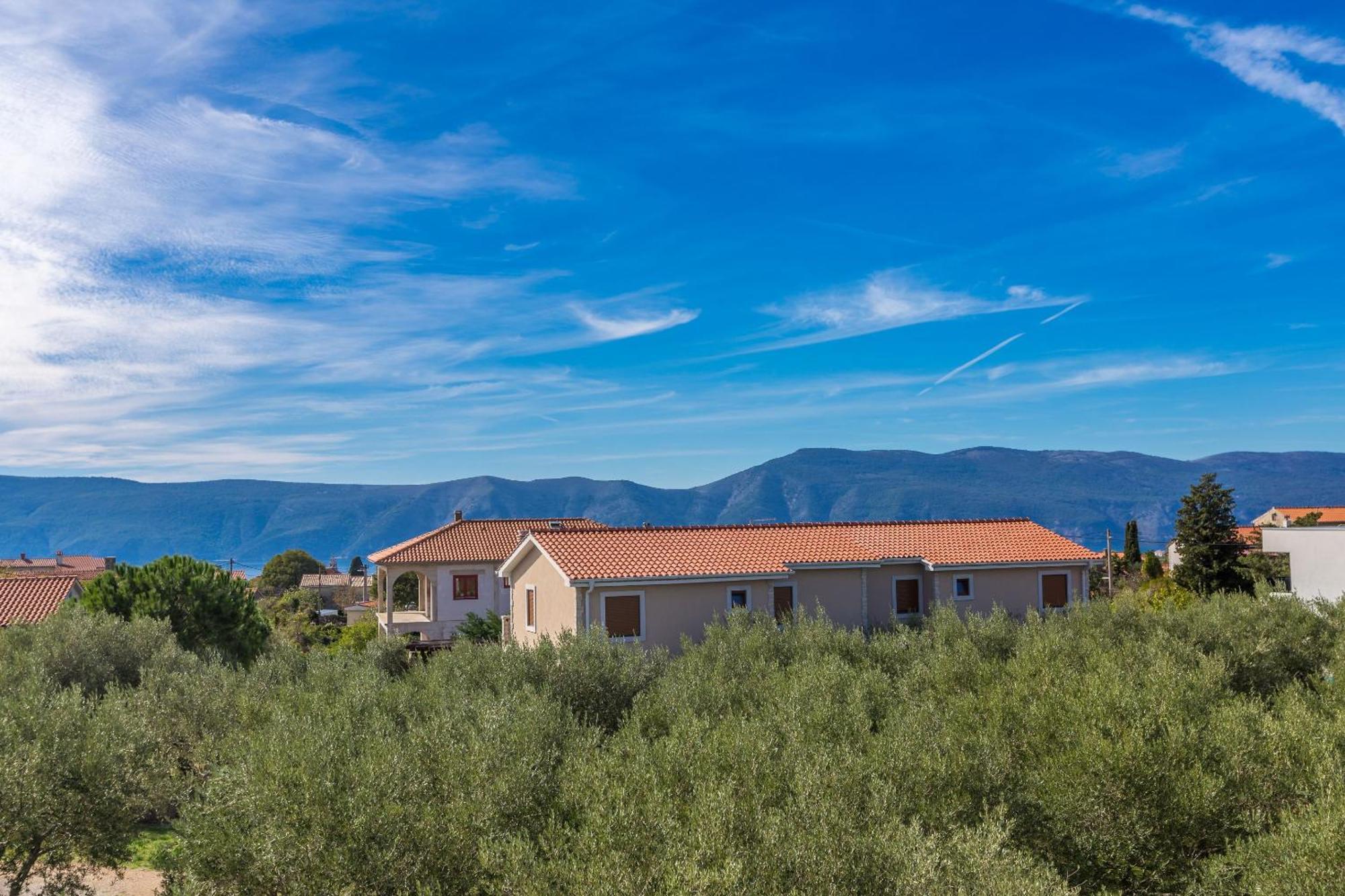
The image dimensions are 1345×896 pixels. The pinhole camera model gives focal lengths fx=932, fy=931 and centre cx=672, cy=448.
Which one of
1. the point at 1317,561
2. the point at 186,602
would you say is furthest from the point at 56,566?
the point at 1317,561

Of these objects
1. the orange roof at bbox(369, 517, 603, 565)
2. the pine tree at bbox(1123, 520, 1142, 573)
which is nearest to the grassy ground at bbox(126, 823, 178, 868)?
the orange roof at bbox(369, 517, 603, 565)

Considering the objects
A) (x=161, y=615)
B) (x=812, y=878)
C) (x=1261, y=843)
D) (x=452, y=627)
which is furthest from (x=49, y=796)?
(x=452, y=627)

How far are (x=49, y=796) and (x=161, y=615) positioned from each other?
18.5 metres

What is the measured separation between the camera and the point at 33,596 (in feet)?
125

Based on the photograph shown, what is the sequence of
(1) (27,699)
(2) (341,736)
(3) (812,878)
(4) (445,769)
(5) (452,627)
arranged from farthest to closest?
(5) (452,627), (1) (27,699), (2) (341,736), (4) (445,769), (3) (812,878)

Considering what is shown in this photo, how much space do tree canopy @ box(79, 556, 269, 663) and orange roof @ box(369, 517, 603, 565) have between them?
9.39 meters

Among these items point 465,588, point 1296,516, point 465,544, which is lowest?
point 465,588

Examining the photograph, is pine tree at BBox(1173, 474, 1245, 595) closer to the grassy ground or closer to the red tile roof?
the grassy ground

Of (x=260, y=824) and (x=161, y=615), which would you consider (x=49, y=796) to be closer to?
(x=260, y=824)

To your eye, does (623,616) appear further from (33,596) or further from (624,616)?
(33,596)

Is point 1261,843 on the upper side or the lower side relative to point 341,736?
lower

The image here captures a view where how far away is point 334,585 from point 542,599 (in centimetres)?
5518

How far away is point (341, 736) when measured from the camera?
1141 cm

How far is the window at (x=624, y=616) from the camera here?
26.3 metres
